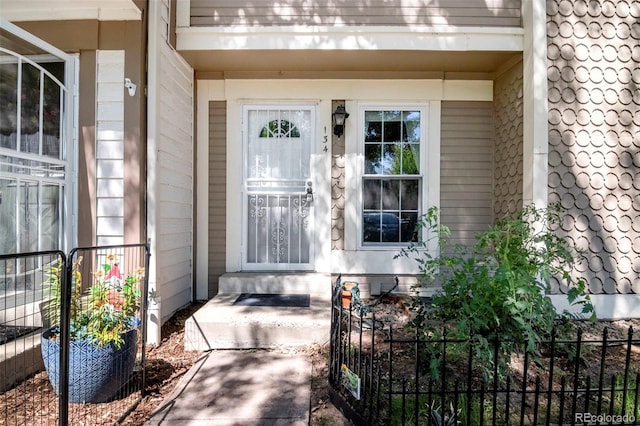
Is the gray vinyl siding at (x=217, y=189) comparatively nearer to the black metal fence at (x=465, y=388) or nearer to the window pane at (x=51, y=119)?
the window pane at (x=51, y=119)

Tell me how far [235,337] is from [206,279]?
65.3 inches

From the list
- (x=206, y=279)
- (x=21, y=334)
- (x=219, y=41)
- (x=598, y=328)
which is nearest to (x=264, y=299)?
(x=206, y=279)

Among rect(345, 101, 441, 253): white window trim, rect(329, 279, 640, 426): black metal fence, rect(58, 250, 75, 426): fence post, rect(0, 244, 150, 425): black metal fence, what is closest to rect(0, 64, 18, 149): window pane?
rect(0, 244, 150, 425): black metal fence

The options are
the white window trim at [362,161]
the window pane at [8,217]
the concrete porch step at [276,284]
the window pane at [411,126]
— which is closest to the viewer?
the window pane at [8,217]

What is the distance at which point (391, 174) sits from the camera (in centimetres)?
502

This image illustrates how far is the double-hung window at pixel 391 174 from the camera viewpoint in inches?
198

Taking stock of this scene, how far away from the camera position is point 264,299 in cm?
427

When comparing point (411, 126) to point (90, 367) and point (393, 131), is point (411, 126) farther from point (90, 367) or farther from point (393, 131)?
point (90, 367)

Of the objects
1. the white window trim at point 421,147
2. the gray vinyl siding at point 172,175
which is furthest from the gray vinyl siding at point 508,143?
the gray vinyl siding at point 172,175

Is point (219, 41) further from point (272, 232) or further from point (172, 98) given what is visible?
point (272, 232)

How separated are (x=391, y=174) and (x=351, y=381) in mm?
3214

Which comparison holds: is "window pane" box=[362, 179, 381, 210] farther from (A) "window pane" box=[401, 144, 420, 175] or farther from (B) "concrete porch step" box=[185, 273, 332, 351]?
(B) "concrete porch step" box=[185, 273, 332, 351]

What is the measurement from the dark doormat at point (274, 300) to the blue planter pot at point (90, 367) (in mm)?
1530

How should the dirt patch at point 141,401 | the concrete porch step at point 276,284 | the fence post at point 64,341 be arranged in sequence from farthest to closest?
the concrete porch step at point 276,284
the dirt patch at point 141,401
the fence post at point 64,341
